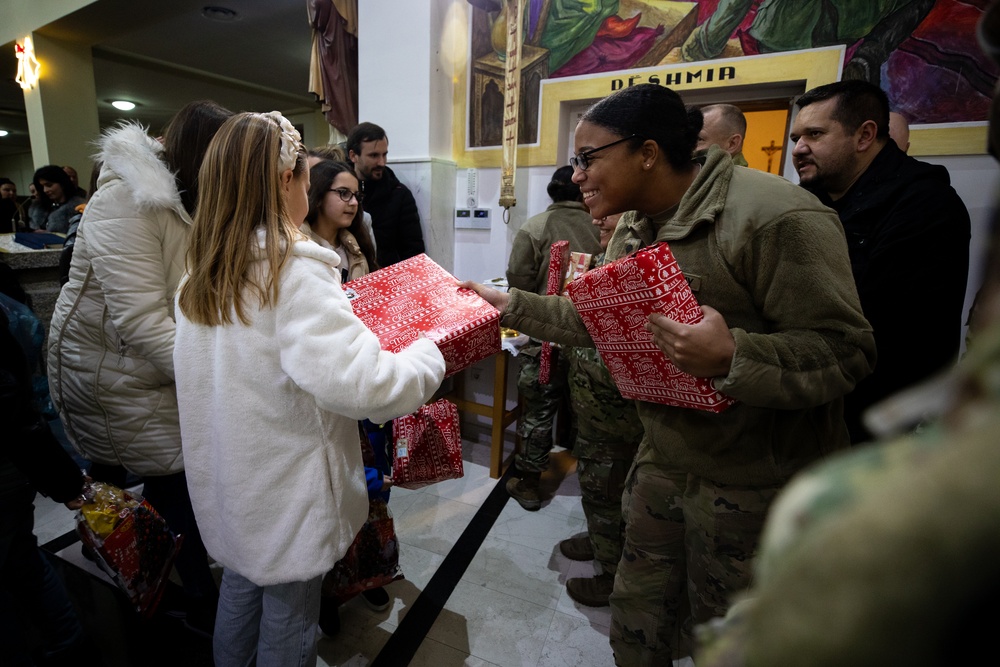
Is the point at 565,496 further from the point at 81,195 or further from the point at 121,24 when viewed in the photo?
the point at 121,24

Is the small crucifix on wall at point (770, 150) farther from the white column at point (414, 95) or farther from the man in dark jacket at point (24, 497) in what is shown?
the man in dark jacket at point (24, 497)

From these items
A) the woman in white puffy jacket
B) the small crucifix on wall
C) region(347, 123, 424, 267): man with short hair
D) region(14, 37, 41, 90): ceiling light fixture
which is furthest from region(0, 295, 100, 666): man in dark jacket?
region(14, 37, 41, 90): ceiling light fixture

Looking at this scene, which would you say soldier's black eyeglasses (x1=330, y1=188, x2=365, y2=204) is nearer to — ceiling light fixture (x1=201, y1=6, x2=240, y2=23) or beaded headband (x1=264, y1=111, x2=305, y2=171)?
beaded headband (x1=264, y1=111, x2=305, y2=171)

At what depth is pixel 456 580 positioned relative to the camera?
231 centimetres

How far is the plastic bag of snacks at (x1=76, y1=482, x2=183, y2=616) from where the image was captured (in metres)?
1.55

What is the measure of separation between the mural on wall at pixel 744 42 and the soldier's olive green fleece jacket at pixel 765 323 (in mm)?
2461

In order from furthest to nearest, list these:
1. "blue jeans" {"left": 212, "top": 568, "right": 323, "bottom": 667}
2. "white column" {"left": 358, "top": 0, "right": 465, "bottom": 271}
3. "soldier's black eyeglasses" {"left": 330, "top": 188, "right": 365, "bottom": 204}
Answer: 1. "white column" {"left": 358, "top": 0, "right": 465, "bottom": 271}
2. "soldier's black eyeglasses" {"left": 330, "top": 188, "right": 365, "bottom": 204}
3. "blue jeans" {"left": 212, "top": 568, "right": 323, "bottom": 667}

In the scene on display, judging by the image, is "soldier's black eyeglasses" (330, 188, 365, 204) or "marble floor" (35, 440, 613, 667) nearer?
"marble floor" (35, 440, 613, 667)

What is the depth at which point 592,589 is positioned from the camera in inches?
87.4

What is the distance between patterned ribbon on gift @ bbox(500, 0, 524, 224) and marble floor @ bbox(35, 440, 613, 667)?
2.22 meters

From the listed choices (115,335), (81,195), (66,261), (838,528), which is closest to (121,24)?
(81,195)

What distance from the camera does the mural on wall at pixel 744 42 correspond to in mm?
2672

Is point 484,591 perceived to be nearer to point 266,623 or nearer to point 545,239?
point 266,623

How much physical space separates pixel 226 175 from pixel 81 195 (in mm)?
5839
